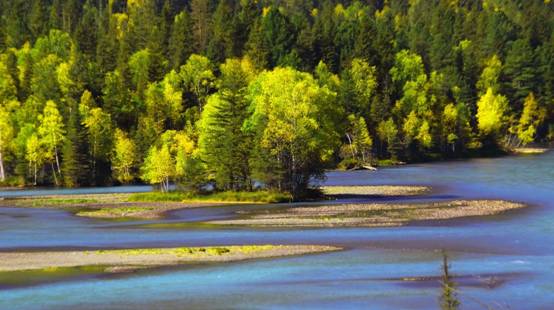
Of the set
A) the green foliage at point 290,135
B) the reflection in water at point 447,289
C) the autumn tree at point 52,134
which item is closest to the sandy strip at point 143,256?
the reflection in water at point 447,289

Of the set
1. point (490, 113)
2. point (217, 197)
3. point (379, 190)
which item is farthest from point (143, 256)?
point (490, 113)

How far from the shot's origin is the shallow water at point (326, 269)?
124ft

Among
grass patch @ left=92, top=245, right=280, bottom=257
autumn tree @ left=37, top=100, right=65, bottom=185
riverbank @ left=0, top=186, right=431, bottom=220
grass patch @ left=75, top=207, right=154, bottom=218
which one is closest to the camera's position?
grass patch @ left=92, top=245, right=280, bottom=257

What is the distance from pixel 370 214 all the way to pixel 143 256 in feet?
83.7

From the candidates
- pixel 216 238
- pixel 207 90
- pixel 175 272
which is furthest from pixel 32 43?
pixel 175 272

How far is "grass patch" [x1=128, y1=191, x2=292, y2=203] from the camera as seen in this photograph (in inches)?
3364

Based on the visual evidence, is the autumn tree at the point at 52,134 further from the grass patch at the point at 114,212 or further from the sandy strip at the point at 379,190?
the sandy strip at the point at 379,190

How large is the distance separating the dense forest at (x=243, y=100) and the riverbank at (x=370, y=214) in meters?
12.0

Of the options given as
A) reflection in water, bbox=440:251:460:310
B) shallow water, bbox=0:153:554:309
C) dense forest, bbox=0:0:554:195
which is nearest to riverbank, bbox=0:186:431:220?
dense forest, bbox=0:0:554:195

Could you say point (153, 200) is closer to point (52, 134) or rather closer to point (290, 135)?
point (290, 135)

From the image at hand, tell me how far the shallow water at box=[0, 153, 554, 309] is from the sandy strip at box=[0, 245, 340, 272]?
204cm

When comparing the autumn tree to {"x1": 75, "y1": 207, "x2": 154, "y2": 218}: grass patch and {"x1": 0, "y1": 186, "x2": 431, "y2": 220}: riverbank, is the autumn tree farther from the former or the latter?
{"x1": 75, "y1": 207, "x2": 154, "y2": 218}: grass patch

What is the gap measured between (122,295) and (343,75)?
11656 centimetres

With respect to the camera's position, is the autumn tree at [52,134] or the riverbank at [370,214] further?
the autumn tree at [52,134]
